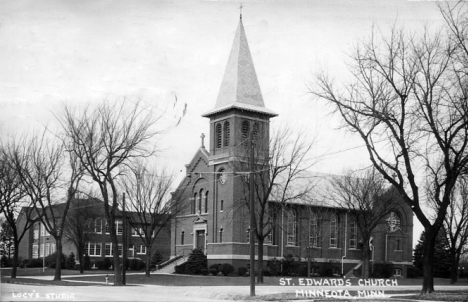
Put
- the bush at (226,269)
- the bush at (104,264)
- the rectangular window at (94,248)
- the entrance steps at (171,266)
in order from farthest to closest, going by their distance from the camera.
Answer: the rectangular window at (94,248) < the bush at (104,264) < the entrance steps at (171,266) < the bush at (226,269)

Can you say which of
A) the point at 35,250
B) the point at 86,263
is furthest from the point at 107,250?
the point at 35,250

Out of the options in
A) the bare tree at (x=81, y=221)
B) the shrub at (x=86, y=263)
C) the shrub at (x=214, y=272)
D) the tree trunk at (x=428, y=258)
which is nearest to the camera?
the tree trunk at (x=428, y=258)

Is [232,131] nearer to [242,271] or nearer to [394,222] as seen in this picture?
[242,271]

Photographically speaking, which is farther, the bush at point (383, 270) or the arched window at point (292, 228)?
the bush at point (383, 270)

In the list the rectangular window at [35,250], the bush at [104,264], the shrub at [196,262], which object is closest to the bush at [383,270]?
the shrub at [196,262]

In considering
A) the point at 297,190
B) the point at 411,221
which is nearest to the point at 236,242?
the point at 297,190

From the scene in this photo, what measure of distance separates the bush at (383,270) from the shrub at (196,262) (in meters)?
17.2

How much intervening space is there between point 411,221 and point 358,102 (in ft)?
146

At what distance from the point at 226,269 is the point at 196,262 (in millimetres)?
3150

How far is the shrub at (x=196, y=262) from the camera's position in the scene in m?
53.6

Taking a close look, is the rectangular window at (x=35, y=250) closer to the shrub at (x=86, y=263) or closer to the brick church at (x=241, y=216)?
the shrub at (x=86, y=263)

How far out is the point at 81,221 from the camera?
58.4m

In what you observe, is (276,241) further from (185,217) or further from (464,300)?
(464,300)

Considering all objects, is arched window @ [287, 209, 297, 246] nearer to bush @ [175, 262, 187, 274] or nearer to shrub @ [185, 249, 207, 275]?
shrub @ [185, 249, 207, 275]
